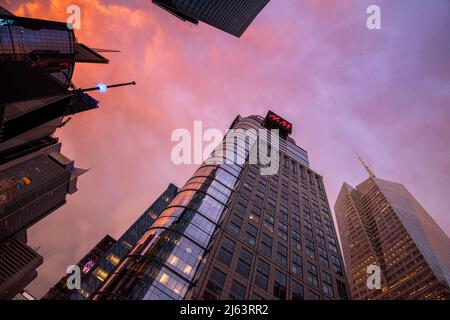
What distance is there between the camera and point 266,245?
5097 centimetres

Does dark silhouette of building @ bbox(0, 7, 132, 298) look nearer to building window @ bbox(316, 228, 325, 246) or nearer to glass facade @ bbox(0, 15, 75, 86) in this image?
glass facade @ bbox(0, 15, 75, 86)

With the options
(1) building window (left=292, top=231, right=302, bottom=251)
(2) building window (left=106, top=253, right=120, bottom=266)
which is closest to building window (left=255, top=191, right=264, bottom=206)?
(1) building window (left=292, top=231, right=302, bottom=251)

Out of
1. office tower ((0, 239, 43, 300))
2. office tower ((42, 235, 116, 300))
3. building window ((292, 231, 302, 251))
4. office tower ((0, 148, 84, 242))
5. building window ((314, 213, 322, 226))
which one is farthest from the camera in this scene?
office tower ((42, 235, 116, 300))

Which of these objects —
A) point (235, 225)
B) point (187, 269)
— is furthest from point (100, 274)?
point (187, 269)

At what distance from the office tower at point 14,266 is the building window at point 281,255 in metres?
109

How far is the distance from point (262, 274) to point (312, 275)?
1175cm

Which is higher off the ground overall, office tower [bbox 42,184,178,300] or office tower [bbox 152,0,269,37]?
office tower [bbox 152,0,269,37]

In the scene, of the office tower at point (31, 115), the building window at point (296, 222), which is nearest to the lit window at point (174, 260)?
the building window at point (296, 222)

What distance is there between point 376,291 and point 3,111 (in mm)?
174145

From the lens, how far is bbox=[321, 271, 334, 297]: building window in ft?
158

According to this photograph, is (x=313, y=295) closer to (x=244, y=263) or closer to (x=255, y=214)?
(x=244, y=263)

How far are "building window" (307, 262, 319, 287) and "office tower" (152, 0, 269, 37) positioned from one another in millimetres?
83472

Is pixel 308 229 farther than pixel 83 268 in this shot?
No

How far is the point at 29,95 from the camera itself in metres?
67.3
